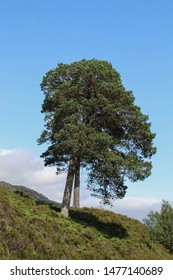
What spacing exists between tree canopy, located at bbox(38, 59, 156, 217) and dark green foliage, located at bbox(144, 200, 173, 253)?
33.8 ft

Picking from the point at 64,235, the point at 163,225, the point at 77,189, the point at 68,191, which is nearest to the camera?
the point at 64,235

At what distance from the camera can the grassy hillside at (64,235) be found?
21938 mm

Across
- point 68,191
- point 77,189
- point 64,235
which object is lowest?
point 64,235

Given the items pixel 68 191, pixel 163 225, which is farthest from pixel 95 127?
pixel 163 225

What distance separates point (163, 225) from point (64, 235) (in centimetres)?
2067

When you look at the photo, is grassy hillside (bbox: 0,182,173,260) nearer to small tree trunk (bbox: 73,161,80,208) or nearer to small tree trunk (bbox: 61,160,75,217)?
small tree trunk (bbox: 73,161,80,208)

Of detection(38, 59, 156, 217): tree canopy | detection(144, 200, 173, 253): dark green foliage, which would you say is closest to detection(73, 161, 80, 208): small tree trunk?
detection(38, 59, 156, 217): tree canopy

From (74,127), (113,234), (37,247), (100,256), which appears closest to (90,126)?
(74,127)

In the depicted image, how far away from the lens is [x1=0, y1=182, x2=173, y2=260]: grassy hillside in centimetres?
2194

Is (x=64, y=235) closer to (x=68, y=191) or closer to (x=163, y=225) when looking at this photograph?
(x=68, y=191)

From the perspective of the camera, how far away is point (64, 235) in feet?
87.2
